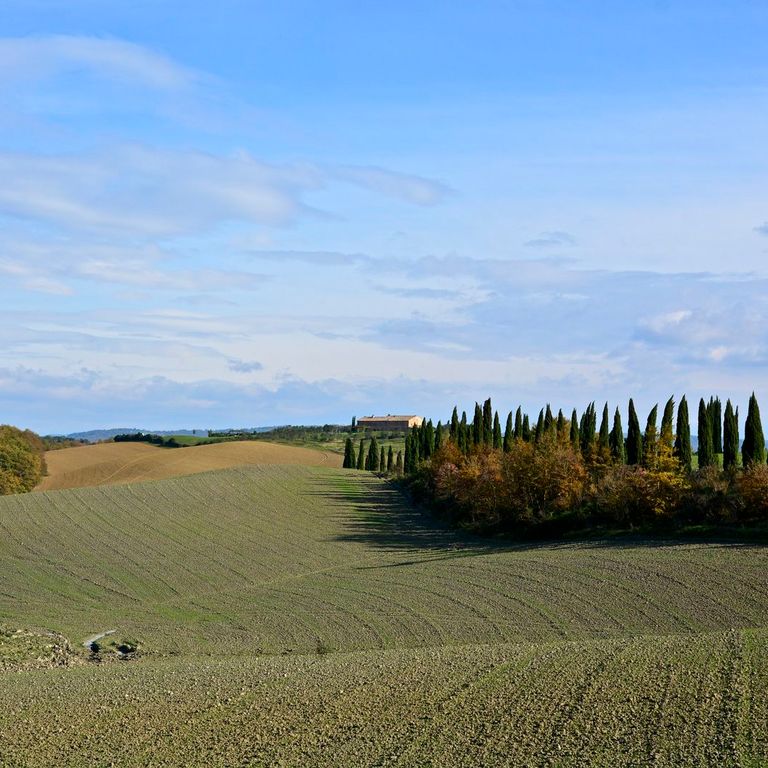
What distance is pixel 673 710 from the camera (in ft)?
58.6

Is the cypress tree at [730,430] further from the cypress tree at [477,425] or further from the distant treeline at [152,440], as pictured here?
the distant treeline at [152,440]

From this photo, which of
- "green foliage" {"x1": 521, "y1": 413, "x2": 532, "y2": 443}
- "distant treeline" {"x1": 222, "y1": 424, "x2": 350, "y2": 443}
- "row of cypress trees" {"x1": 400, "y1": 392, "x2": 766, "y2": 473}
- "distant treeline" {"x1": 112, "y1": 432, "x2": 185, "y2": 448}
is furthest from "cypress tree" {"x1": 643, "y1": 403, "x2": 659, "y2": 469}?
"distant treeline" {"x1": 222, "y1": 424, "x2": 350, "y2": 443}

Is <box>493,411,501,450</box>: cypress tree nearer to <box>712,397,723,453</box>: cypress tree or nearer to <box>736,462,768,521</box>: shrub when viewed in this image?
<box>712,397,723,453</box>: cypress tree

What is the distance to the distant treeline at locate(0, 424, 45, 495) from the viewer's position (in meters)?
95.2

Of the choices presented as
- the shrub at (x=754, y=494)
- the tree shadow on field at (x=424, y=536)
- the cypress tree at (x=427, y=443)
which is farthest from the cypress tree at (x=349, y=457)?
the shrub at (x=754, y=494)

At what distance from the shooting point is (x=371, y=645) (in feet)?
98.6

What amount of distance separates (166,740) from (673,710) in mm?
9192

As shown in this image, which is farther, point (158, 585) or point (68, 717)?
point (158, 585)

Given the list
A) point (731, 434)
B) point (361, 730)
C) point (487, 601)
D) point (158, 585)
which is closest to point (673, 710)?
point (361, 730)

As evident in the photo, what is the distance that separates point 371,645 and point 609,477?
28.8 meters

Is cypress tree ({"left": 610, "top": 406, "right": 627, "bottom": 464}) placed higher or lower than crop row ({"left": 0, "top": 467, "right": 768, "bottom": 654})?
higher

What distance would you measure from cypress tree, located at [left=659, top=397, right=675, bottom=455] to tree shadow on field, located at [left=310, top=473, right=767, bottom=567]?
574 cm

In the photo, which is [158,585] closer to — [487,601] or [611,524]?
[487,601]

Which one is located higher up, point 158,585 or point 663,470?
point 663,470
